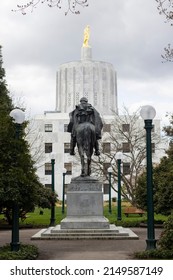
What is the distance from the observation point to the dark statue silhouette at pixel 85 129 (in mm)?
17172

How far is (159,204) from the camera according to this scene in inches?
757

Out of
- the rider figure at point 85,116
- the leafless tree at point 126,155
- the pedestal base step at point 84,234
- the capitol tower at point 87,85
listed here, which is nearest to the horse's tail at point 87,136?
the rider figure at point 85,116

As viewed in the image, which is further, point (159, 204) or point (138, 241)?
point (159, 204)

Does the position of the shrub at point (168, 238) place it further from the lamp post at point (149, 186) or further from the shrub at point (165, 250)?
the lamp post at point (149, 186)

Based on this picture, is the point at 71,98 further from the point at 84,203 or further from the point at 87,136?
the point at 84,203

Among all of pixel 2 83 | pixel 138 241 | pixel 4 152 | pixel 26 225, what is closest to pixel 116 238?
pixel 138 241

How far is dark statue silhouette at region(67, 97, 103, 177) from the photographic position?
17172 millimetres

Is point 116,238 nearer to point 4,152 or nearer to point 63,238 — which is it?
point 63,238

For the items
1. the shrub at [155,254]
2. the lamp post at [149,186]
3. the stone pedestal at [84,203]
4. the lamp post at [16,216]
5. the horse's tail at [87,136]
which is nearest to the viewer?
the shrub at [155,254]

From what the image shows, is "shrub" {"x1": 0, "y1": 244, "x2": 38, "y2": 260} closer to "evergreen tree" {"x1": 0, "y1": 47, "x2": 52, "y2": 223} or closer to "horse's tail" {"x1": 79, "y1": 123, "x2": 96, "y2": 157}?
"evergreen tree" {"x1": 0, "y1": 47, "x2": 52, "y2": 223}

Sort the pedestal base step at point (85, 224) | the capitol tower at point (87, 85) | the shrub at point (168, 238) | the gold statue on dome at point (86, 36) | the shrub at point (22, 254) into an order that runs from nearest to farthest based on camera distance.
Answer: the shrub at point (22, 254) → the shrub at point (168, 238) → the pedestal base step at point (85, 224) → the gold statue on dome at point (86, 36) → the capitol tower at point (87, 85)

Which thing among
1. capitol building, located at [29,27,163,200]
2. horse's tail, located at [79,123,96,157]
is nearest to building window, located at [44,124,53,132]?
capitol building, located at [29,27,163,200]
